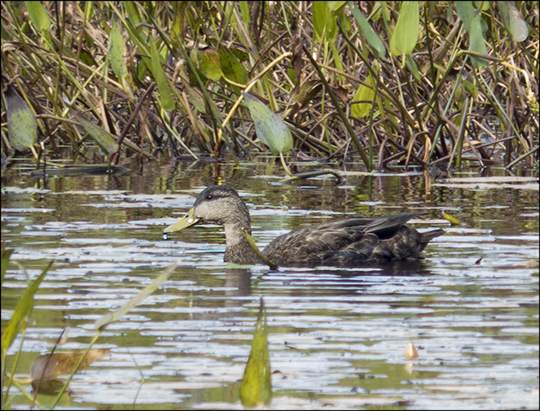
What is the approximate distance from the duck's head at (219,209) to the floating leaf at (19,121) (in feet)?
7.20

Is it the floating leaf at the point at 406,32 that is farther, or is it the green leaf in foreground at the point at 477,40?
the green leaf in foreground at the point at 477,40

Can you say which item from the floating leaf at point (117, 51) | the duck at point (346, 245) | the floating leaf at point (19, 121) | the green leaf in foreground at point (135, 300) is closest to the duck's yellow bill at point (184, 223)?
the duck at point (346, 245)

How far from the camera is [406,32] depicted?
8.00 metres

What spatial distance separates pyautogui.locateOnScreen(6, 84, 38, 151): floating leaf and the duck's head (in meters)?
2.19

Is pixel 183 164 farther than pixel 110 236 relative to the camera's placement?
Yes

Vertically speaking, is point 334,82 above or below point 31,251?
above

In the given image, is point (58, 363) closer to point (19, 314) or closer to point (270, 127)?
point (19, 314)

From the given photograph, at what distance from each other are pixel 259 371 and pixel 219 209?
153 inches

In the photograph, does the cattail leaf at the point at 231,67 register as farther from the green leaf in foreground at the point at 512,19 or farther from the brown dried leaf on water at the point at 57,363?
the brown dried leaf on water at the point at 57,363

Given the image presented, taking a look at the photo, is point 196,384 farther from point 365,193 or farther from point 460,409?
point 365,193

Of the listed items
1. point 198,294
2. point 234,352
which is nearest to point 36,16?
point 198,294

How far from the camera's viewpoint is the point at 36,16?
361 inches

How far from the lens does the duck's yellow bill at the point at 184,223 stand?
21.3 ft

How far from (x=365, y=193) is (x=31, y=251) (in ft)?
11.2
